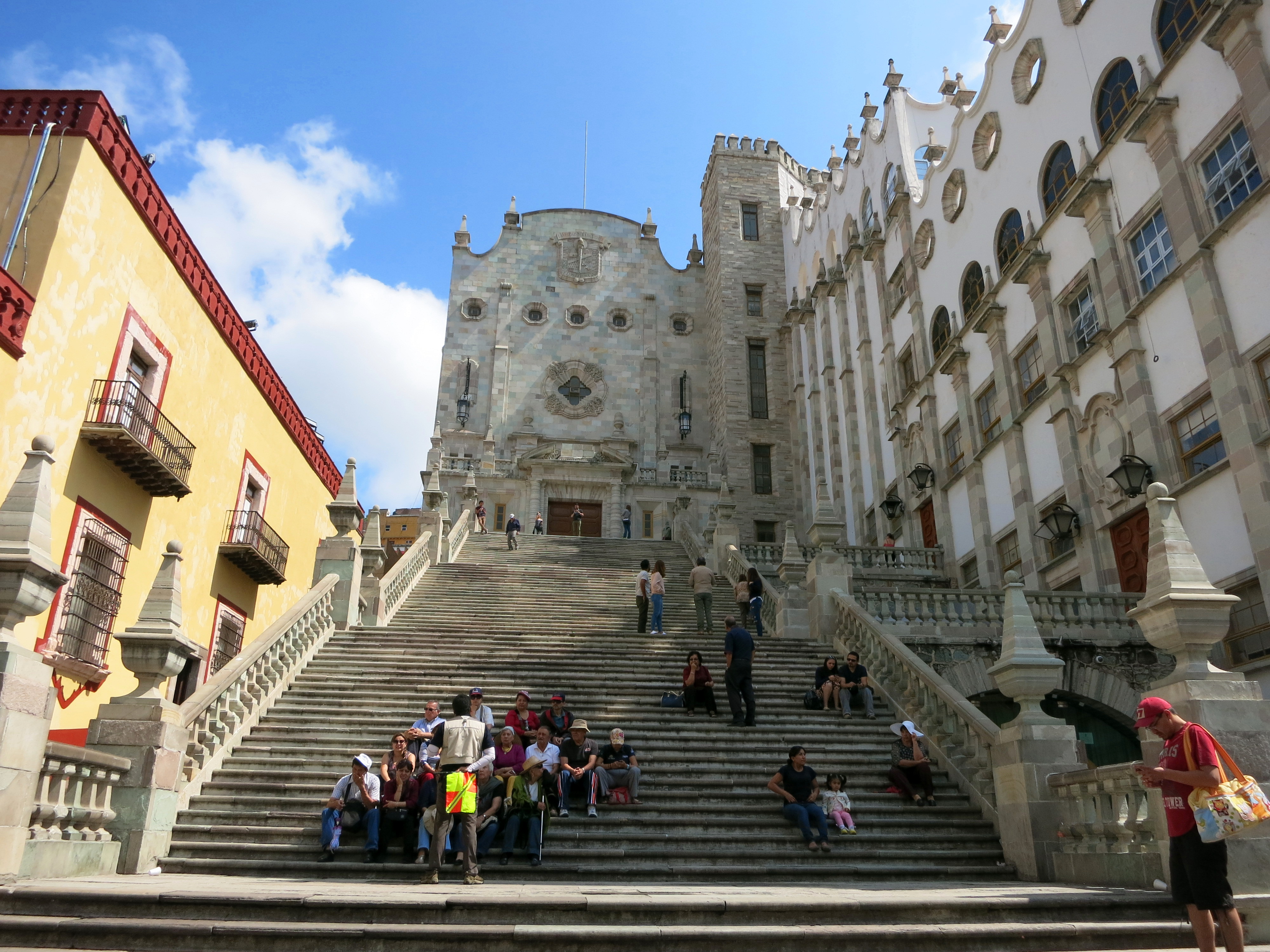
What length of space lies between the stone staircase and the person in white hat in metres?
0.23

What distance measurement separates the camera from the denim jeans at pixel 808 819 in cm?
902

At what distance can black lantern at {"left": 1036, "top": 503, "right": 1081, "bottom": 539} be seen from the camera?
17.7m

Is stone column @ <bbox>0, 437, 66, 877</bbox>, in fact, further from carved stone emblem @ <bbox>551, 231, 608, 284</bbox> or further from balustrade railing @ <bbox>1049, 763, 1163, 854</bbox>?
carved stone emblem @ <bbox>551, 231, 608, 284</bbox>

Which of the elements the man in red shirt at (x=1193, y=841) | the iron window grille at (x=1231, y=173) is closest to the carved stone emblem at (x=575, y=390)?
the iron window grille at (x=1231, y=173)

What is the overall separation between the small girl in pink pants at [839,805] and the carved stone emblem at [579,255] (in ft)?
115

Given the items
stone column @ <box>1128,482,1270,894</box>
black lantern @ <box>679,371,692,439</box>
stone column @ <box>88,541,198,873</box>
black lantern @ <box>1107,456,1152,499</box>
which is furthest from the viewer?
black lantern @ <box>679,371,692,439</box>

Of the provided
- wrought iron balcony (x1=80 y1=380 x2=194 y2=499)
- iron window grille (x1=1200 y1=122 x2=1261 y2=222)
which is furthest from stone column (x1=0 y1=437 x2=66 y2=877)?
iron window grille (x1=1200 y1=122 x2=1261 y2=222)

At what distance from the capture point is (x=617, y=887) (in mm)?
7613

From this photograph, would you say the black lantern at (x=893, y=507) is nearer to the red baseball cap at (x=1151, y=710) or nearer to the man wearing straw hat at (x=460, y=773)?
the man wearing straw hat at (x=460, y=773)

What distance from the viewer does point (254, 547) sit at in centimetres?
1875

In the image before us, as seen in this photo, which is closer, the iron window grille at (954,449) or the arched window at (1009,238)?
the arched window at (1009,238)

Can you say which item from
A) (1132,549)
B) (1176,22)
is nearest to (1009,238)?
→ (1176,22)

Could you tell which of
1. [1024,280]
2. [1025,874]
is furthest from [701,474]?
[1025,874]

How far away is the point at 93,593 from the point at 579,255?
32.1 m
